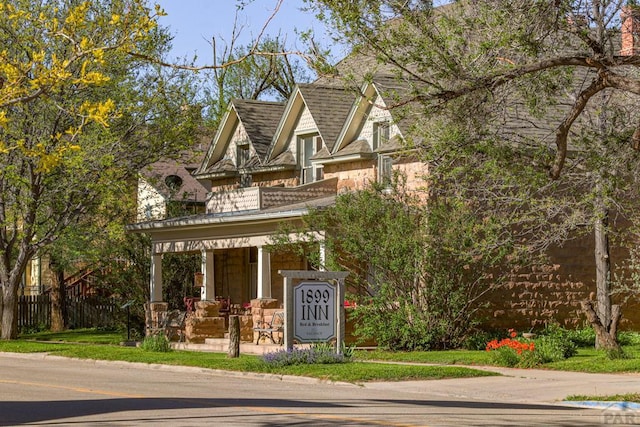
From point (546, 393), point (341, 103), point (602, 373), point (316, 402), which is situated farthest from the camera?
point (341, 103)

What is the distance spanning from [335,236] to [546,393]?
11486 millimetres

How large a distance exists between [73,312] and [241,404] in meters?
31.8

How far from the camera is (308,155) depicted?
1378 inches

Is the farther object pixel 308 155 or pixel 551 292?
pixel 308 155

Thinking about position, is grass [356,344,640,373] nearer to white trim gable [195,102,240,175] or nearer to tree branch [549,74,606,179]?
tree branch [549,74,606,179]

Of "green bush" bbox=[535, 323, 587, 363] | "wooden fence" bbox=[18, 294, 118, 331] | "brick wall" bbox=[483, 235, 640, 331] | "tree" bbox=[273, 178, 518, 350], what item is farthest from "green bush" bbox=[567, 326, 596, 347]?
"wooden fence" bbox=[18, 294, 118, 331]

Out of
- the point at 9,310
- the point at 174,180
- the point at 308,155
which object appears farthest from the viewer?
the point at 174,180

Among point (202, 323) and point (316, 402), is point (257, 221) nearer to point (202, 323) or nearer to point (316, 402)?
point (202, 323)

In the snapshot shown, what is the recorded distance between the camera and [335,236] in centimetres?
2803

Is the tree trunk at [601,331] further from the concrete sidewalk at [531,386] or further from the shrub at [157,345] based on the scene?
the shrub at [157,345]

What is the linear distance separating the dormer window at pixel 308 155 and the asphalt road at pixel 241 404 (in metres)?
13.8

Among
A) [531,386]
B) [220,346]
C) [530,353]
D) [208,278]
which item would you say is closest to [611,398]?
[531,386]

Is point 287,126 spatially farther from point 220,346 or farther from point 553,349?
point 553,349

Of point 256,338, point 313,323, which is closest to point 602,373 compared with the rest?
point 313,323
